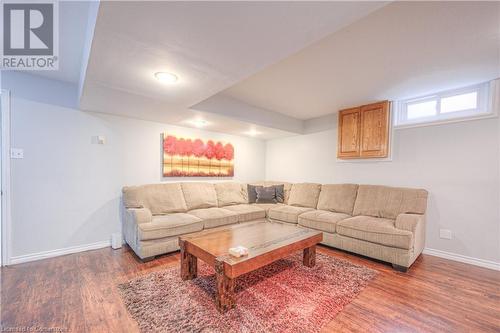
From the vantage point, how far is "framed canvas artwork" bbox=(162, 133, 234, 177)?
371cm

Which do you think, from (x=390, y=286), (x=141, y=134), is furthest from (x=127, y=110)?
(x=390, y=286)

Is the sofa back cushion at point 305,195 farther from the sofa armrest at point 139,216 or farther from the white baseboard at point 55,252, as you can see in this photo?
the white baseboard at point 55,252

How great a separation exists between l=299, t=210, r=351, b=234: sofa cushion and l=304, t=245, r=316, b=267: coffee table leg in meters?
0.69

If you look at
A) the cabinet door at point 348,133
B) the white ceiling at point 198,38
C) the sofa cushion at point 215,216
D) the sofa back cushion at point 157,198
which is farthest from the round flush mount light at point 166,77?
the cabinet door at point 348,133

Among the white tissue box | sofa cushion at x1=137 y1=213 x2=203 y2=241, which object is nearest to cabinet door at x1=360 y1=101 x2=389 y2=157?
the white tissue box

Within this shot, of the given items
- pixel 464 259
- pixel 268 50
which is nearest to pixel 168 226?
pixel 268 50

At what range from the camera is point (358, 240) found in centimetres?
276

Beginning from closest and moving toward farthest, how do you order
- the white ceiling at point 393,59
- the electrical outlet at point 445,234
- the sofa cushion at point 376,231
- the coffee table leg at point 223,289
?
the white ceiling at point 393,59
the coffee table leg at point 223,289
the sofa cushion at point 376,231
the electrical outlet at point 445,234

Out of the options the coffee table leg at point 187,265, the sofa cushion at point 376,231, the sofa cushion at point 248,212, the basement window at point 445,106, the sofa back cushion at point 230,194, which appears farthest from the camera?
the sofa back cushion at point 230,194

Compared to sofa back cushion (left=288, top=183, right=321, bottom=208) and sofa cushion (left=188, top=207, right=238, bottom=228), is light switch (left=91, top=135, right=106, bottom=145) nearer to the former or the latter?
sofa cushion (left=188, top=207, right=238, bottom=228)

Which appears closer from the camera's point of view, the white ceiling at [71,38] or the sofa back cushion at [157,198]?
the white ceiling at [71,38]

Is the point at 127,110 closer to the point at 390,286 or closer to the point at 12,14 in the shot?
the point at 12,14

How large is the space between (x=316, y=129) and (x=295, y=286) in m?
3.14

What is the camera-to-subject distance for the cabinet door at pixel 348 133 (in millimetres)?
3525
